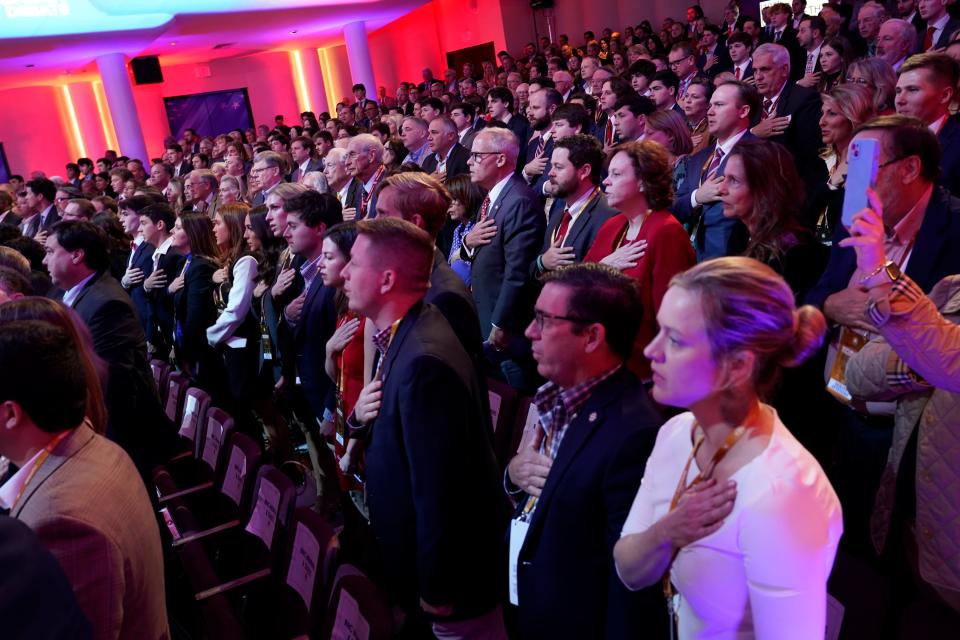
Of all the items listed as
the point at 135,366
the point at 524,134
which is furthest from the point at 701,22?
the point at 135,366

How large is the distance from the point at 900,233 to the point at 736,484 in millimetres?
1332

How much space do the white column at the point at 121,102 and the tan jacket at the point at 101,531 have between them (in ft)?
45.8

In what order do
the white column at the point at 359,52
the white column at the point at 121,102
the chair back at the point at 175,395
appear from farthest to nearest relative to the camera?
the white column at the point at 359,52 < the white column at the point at 121,102 < the chair back at the point at 175,395

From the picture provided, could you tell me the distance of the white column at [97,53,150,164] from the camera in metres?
14.0

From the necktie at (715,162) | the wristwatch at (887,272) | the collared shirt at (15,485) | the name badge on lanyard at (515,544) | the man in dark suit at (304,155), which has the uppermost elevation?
the man in dark suit at (304,155)

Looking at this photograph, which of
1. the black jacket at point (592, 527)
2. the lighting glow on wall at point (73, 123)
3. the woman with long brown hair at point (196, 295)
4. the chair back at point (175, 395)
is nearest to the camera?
the black jacket at point (592, 527)

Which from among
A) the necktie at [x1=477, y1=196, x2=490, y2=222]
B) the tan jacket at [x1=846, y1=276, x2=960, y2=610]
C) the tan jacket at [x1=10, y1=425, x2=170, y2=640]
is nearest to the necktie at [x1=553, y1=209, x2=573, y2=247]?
the necktie at [x1=477, y1=196, x2=490, y2=222]

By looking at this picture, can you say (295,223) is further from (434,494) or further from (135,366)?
(434,494)

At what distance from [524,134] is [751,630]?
23.5ft

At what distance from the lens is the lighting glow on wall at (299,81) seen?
21234 millimetres

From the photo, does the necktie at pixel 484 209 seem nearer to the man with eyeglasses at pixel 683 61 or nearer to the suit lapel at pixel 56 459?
the suit lapel at pixel 56 459

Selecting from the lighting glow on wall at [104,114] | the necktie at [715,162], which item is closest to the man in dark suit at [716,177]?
the necktie at [715,162]

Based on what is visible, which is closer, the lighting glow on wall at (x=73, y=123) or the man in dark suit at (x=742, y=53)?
the man in dark suit at (x=742, y=53)

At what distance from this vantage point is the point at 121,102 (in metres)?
14.1
